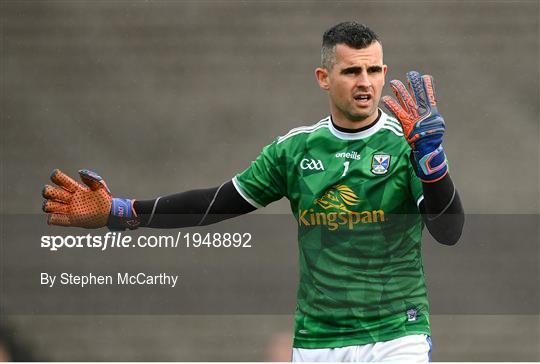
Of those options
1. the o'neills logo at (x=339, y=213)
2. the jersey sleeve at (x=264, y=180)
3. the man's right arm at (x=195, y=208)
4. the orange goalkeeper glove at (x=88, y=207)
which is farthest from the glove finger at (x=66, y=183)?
the o'neills logo at (x=339, y=213)

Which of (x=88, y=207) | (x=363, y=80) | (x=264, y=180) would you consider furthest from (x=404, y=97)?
(x=88, y=207)

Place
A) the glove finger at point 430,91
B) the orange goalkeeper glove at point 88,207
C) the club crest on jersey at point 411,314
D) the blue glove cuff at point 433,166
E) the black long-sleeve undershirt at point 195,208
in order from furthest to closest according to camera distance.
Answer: the orange goalkeeper glove at point 88,207 → the black long-sleeve undershirt at point 195,208 → the club crest on jersey at point 411,314 → the glove finger at point 430,91 → the blue glove cuff at point 433,166

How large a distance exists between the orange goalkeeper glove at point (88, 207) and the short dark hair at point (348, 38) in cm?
130

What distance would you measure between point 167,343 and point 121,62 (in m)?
2.72

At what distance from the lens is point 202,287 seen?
32.4ft

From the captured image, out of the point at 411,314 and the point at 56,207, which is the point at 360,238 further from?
the point at 56,207

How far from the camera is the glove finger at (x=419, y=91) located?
4.81 m

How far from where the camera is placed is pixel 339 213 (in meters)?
5.05

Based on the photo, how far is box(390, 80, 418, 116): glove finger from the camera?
484 centimetres

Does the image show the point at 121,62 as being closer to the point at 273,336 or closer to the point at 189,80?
the point at 189,80

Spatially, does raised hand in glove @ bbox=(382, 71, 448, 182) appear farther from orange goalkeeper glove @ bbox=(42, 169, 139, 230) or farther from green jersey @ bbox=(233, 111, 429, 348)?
orange goalkeeper glove @ bbox=(42, 169, 139, 230)

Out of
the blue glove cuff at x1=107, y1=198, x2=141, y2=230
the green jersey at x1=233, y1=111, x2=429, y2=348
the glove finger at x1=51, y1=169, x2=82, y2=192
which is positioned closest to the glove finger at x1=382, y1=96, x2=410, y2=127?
the green jersey at x1=233, y1=111, x2=429, y2=348

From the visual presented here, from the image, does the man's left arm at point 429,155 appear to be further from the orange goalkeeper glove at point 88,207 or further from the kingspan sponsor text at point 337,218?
the orange goalkeeper glove at point 88,207

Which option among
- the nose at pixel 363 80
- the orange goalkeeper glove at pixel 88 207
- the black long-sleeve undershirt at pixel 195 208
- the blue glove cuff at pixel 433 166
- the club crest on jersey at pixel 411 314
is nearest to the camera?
the blue glove cuff at pixel 433 166
